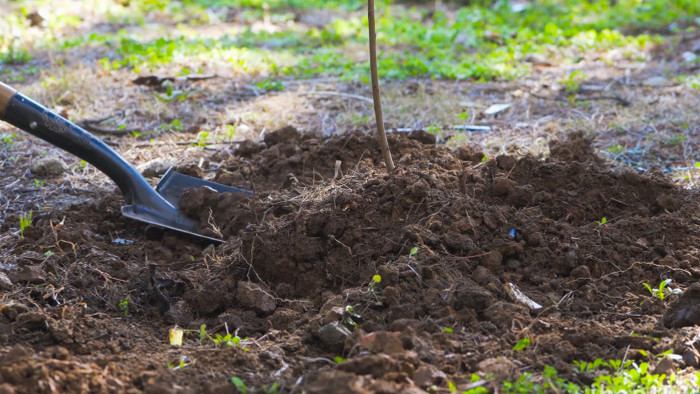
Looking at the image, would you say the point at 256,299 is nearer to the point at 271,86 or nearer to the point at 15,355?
the point at 15,355

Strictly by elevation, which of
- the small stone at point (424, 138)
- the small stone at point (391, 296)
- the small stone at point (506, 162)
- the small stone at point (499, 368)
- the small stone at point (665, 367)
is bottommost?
the small stone at point (665, 367)

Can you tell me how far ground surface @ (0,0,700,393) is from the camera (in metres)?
2.44

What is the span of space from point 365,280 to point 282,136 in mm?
1899

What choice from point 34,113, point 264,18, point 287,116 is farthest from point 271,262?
point 264,18

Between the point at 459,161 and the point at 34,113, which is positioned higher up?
the point at 34,113

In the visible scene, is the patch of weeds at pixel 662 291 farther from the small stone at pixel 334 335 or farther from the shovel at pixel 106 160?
the shovel at pixel 106 160

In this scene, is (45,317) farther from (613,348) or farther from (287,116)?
(287,116)

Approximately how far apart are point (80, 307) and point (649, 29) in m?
8.01

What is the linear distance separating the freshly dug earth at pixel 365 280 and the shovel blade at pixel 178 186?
0.47 feet

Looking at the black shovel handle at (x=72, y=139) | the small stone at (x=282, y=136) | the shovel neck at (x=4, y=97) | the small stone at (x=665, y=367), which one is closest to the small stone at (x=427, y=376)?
the small stone at (x=665, y=367)

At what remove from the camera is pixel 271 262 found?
3264 millimetres

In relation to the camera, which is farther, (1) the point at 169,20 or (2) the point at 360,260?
(1) the point at 169,20

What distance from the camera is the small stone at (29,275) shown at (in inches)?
121

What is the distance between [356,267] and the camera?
3.17 metres
